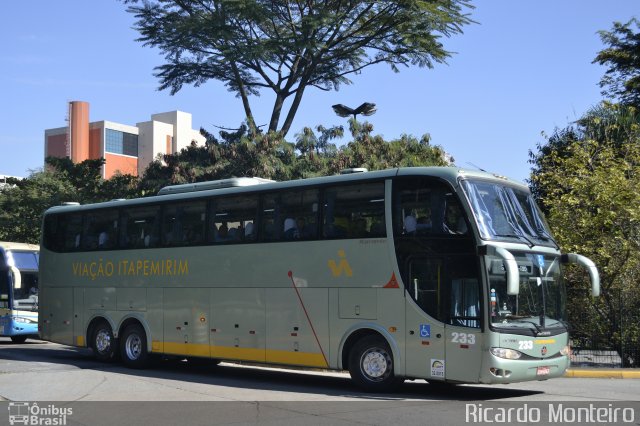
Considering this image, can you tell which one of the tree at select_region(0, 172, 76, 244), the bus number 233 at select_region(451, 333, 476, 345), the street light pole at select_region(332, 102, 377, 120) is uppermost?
the street light pole at select_region(332, 102, 377, 120)

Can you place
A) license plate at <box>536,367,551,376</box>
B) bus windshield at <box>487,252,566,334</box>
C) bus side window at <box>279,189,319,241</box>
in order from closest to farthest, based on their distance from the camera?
bus windshield at <box>487,252,566,334</box>, license plate at <box>536,367,551,376</box>, bus side window at <box>279,189,319,241</box>

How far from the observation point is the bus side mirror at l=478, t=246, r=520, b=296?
11875mm

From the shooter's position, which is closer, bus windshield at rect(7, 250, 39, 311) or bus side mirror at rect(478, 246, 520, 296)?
bus side mirror at rect(478, 246, 520, 296)

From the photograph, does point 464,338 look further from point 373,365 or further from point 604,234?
point 604,234

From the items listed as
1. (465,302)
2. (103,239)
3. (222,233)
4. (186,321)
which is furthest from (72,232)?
(465,302)

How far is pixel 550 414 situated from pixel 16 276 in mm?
19498

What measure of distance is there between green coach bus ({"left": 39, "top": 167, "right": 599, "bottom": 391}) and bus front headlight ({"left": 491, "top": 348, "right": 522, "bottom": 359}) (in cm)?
2

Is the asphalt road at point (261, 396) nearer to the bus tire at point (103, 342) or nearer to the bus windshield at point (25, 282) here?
the bus tire at point (103, 342)

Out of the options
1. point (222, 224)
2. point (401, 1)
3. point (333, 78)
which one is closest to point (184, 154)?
point (333, 78)

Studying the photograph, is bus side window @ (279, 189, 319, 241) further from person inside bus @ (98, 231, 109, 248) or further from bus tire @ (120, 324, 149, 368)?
person inside bus @ (98, 231, 109, 248)

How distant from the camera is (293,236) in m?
15.5

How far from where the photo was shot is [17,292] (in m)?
26.2

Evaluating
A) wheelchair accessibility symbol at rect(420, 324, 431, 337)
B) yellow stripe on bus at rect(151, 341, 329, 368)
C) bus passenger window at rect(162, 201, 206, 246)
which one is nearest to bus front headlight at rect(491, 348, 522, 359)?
wheelchair accessibility symbol at rect(420, 324, 431, 337)

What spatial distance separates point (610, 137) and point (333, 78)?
13339 millimetres
